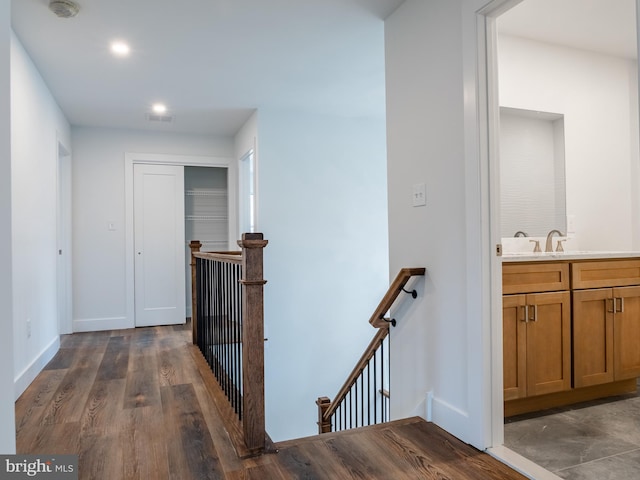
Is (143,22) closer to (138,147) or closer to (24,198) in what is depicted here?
(24,198)

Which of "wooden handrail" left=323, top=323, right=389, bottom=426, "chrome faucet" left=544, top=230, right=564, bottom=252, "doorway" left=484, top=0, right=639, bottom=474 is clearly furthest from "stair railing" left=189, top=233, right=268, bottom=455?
"chrome faucet" left=544, top=230, right=564, bottom=252

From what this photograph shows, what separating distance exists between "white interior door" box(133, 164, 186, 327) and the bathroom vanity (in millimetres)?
4262

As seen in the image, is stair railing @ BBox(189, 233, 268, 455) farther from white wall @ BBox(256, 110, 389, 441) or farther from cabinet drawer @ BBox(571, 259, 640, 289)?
cabinet drawer @ BBox(571, 259, 640, 289)

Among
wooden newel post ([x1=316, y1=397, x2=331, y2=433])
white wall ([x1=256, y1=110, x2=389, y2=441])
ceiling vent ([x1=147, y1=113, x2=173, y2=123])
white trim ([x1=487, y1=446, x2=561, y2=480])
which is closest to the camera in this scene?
white trim ([x1=487, y1=446, x2=561, y2=480])

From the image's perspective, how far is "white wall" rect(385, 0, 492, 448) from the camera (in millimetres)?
2049

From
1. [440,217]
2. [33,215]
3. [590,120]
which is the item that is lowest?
[440,217]

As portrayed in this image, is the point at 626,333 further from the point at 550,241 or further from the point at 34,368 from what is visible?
the point at 34,368

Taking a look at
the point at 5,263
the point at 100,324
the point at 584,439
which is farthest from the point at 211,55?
the point at 100,324

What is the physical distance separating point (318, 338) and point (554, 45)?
342 cm

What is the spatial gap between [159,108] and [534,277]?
3888 millimetres

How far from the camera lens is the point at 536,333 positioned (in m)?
2.48

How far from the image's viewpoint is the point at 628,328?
2.72 metres

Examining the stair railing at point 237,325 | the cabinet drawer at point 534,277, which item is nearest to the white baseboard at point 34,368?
the stair railing at point 237,325

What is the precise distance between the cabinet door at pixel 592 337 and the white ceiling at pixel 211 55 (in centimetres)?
216
